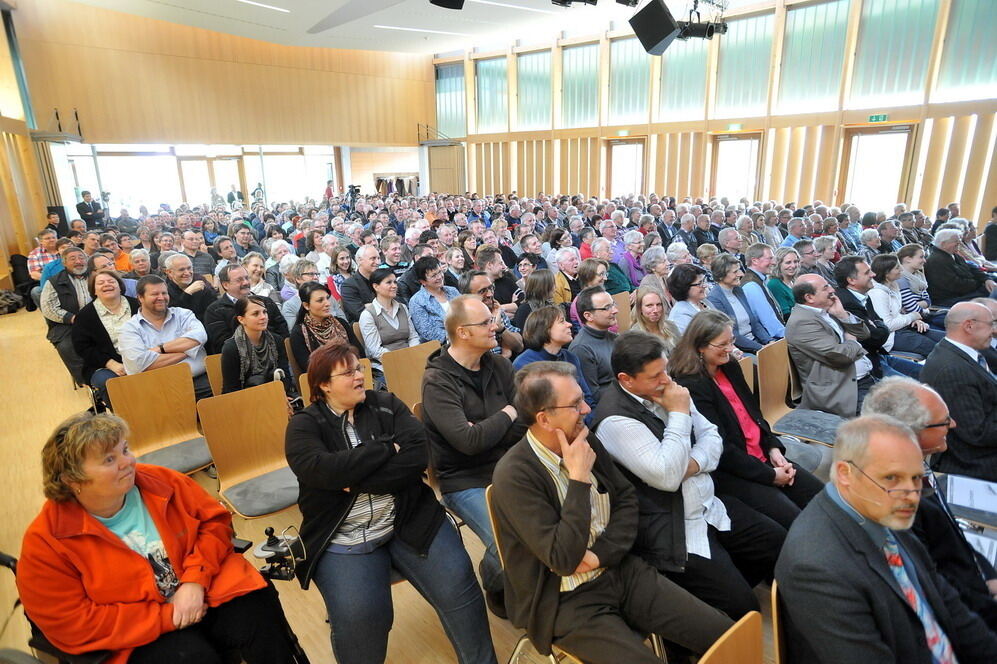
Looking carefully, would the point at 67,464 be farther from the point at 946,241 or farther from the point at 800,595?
the point at 946,241

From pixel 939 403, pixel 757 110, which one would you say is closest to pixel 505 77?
pixel 757 110

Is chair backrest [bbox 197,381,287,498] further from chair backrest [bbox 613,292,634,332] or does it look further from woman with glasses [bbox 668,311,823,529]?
chair backrest [bbox 613,292,634,332]

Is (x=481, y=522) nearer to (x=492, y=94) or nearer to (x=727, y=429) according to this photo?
(x=727, y=429)

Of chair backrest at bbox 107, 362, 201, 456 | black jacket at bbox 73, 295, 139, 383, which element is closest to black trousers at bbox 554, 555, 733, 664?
chair backrest at bbox 107, 362, 201, 456

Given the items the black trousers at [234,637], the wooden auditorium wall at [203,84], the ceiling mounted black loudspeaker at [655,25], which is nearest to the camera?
the black trousers at [234,637]

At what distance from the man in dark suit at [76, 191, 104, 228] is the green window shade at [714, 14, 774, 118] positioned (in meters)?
15.4

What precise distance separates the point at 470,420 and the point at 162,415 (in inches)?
80.4

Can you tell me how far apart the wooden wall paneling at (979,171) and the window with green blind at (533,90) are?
11286mm

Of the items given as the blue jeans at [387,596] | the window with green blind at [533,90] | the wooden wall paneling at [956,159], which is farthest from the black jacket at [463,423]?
the window with green blind at [533,90]

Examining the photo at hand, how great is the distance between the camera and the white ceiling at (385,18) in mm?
11258

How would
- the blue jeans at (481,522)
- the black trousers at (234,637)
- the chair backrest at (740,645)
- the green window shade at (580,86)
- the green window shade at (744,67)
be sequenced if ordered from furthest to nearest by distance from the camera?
the green window shade at (580,86), the green window shade at (744,67), the blue jeans at (481,522), the black trousers at (234,637), the chair backrest at (740,645)

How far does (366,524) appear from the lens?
2158 mm

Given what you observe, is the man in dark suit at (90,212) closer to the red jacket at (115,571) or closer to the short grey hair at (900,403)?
the red jacket at (115,571)

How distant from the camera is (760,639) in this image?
4.76 ft
